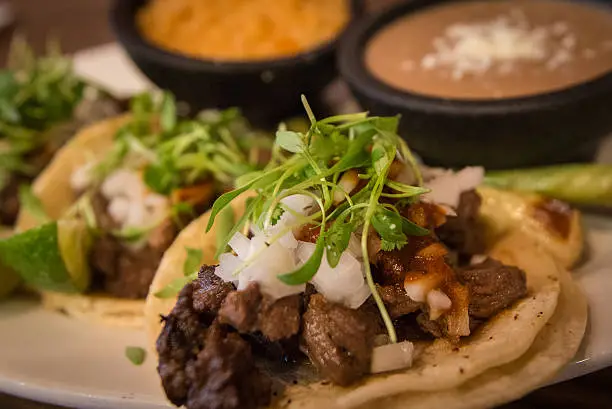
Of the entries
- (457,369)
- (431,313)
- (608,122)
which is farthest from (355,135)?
(608,122)

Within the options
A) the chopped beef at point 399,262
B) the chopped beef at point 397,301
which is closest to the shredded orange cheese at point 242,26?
the chopped beef at point 399,262

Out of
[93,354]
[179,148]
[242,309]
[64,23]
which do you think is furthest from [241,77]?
[64,23]

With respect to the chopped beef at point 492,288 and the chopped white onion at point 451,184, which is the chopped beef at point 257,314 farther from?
the chopped white onion at point 451,184

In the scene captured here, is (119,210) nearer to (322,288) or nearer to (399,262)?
(322,288)

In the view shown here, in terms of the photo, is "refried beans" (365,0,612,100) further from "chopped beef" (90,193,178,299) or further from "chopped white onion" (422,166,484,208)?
"chopped beef" (90,193,178,299)

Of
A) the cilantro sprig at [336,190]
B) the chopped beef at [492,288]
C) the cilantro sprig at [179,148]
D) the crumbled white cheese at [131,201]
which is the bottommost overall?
the crumbled white cheese at [131,201]

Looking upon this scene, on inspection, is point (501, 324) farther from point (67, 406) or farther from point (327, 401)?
point (67, 406)
